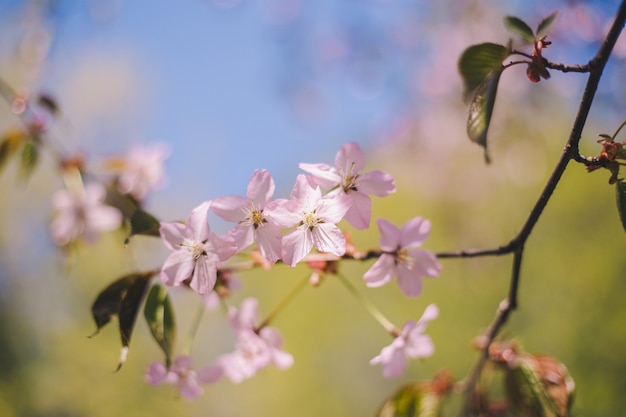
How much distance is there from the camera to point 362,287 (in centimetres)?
563

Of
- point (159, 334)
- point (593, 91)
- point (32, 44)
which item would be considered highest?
point (593, 91)

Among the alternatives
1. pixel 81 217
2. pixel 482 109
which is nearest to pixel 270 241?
pixel 482 109

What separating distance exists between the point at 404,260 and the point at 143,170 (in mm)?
726

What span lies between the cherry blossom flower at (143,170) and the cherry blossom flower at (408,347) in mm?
663

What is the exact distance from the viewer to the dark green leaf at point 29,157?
874mm

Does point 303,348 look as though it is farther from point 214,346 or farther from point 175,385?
point 175,385

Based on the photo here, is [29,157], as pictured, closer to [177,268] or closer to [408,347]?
[177,268]

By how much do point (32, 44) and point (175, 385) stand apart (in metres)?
1.17

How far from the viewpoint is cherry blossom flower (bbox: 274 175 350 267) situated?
516 mm

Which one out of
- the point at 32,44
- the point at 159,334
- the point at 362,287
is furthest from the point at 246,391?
the point at 159,334

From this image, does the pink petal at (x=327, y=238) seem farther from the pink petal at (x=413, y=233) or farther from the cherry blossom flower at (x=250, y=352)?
the cherry blossom flower at (x=250, y=352)

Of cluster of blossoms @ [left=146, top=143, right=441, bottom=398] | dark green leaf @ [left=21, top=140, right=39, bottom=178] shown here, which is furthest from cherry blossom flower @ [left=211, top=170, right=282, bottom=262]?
dark green leaf @ [left=21, top=140, right=39, bottom=178]

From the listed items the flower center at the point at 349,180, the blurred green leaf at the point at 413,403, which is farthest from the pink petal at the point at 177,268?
the blurred green leaf at the point at 413,403

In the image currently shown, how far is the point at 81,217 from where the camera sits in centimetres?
109
